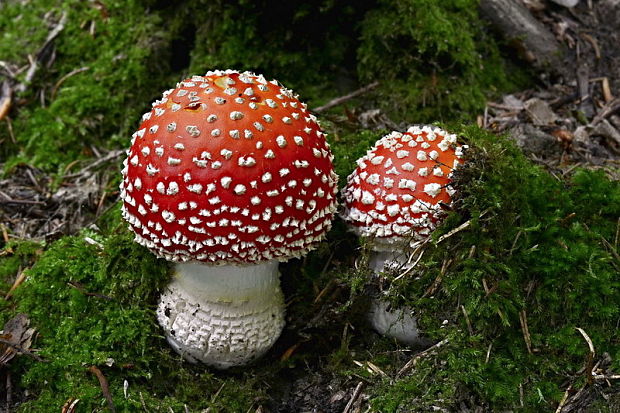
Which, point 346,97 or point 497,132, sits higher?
point 497,132

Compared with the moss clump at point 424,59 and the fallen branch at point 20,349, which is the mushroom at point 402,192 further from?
the fallen branch at point 20,349

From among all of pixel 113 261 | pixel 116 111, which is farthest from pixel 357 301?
pixel 116 111

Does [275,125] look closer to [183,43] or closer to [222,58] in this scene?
[222,58]

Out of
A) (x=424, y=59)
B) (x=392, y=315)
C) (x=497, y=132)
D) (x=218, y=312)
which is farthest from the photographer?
(x=424, y=59)

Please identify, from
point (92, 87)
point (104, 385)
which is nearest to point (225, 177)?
point (104, 385)

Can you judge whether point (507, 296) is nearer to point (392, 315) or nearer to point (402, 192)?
point (392, 315)

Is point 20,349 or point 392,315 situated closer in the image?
point 20,349

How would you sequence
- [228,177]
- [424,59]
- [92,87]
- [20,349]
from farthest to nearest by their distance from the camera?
[92,87]
[424,59]
[20,349]
[228,177]

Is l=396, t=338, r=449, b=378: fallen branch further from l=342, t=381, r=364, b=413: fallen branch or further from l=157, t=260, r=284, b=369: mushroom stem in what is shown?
l=157, t=260, r=284, b=369: mushroom stem
